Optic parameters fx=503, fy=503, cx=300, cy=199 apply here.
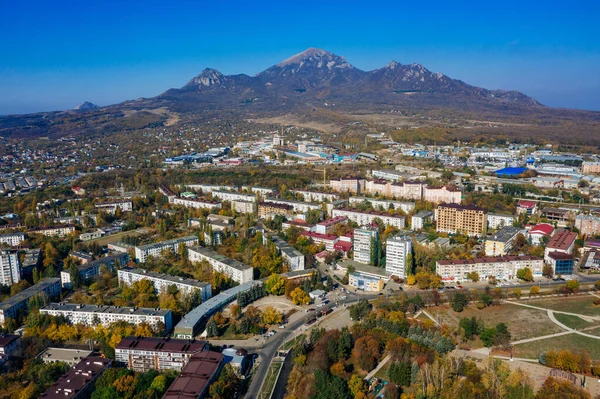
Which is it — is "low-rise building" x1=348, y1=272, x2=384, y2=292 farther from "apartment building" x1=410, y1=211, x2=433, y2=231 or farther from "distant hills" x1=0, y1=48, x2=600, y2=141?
"distant hills" x1=0, y1=48, x2=600, y2=141

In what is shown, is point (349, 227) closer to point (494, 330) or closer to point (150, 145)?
point (494, 330)

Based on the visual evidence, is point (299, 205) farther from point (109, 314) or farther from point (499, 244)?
point (109, 314)

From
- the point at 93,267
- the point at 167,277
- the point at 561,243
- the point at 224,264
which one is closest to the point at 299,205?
the point at 224,264

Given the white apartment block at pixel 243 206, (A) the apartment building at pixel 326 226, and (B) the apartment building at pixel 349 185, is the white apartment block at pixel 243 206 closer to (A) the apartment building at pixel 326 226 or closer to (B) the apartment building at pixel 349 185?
(A) the apartment building at pixel 326 226

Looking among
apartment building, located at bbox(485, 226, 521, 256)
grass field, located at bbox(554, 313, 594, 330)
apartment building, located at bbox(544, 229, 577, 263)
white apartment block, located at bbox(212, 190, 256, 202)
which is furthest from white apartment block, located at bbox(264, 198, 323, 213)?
Answer: grass field, located at bbox(554, 313, 594, 330)

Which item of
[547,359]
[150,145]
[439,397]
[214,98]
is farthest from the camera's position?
[214,98]

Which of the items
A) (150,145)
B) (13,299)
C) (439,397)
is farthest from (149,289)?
(150,145)

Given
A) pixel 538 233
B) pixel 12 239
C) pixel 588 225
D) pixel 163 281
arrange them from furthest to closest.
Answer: pixel 588 225, pixel 12 239, pixel 538 233, pixel 163 281
